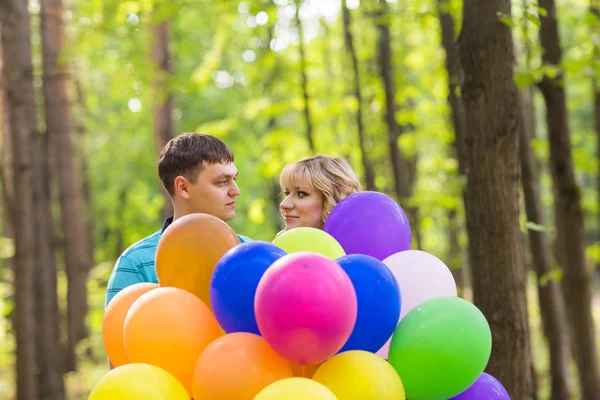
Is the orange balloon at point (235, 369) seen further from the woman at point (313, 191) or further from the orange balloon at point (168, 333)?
the woman at point (313, 191)

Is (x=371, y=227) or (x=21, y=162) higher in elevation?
(x=21, y=162)

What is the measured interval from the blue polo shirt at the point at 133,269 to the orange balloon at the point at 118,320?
1.27 feet

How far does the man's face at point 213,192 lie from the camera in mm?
3111

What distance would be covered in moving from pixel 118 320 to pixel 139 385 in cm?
43

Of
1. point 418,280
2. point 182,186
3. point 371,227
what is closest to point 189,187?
point 182,186

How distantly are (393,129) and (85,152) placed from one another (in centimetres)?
1204

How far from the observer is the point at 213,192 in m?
3.11

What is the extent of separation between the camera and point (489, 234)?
11.9 feet

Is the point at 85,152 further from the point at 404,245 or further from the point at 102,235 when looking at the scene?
the point at 404,245

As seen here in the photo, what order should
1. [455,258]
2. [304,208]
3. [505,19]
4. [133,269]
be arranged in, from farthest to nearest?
[455,258], [304,208], [505,19], [133,269]

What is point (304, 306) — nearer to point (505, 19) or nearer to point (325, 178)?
point (325, 178)

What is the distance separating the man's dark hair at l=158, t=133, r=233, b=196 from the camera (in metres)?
3.14

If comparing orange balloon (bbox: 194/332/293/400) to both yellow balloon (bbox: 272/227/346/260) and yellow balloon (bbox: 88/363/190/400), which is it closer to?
yellow balloon (bbox: 88/363/190/400)

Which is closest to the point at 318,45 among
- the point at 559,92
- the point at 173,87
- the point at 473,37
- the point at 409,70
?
the point at 409,70
